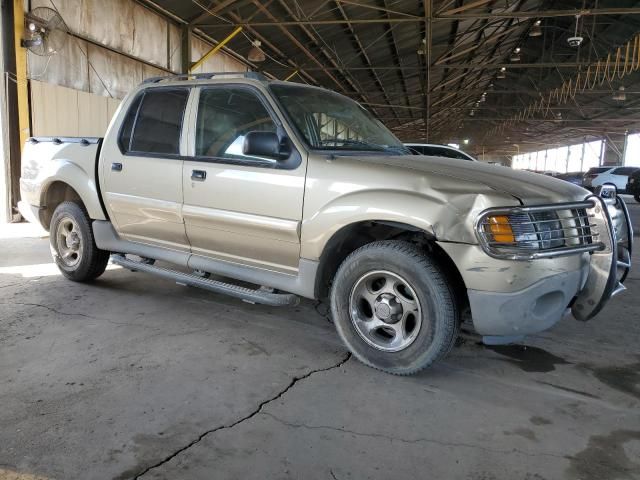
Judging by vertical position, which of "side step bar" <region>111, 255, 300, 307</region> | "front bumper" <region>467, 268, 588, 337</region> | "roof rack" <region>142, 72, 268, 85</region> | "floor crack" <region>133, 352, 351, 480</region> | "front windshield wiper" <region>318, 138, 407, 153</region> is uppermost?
"roof rack" <region>142, 72, 268, 85</region>

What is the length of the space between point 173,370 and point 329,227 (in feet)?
4.39

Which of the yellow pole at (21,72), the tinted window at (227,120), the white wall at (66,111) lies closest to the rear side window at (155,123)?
the tinted window at (227,120)

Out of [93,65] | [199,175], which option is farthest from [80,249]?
[93,65]

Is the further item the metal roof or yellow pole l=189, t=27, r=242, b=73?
yellow pole l=189, t=27, r=242, b=73

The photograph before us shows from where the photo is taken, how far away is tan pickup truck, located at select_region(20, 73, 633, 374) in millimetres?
2850

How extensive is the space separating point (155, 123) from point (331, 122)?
1.51 m

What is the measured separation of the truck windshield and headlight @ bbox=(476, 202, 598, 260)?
1.31 metres

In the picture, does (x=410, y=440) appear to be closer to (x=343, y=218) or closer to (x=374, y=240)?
(x=343, y=218)

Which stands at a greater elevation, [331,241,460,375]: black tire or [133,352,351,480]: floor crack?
[331,241,460,375]: black tire

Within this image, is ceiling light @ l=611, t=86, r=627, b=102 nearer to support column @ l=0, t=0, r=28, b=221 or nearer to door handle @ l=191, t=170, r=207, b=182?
support column @ l=0, t=0, r=28, b=221

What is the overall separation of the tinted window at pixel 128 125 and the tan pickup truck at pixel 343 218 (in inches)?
0.5

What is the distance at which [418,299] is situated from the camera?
3033 mm

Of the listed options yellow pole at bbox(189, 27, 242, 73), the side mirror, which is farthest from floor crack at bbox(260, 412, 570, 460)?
yellow pole at bbox(189, 27, 242, 73)

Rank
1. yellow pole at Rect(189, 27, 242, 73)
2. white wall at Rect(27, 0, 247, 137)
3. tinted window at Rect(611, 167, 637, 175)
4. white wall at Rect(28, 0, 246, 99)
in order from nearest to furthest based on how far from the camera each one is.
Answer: white wall at Rect(27, 0, 247, 137), white wall at Rect(28, 0, 246, 99), yellow pole at Rect(189, 27, 242, 73), tinted window at Rect(611, 167, 637, 175)
